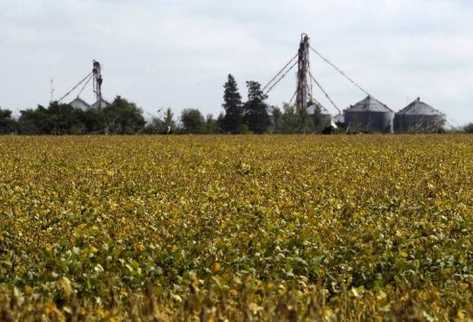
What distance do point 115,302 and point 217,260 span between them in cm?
190

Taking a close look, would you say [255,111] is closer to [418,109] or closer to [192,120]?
[192,120]

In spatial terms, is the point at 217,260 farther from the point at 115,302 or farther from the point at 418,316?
the point at 418,316

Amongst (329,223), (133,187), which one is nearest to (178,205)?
(329,223)

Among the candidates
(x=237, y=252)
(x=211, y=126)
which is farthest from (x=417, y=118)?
(x=237, y=252)

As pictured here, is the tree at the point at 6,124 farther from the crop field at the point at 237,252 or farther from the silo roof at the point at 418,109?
the crop field at the point at 237,252

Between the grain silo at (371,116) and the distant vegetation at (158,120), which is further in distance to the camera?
the grain silo at (371,116)

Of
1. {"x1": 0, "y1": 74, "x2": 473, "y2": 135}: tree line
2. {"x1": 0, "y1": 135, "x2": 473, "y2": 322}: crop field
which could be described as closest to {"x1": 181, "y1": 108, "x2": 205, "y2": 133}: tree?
{"x1": 0, "y1": 74, "x2": 473, "y2": 135}: tree line

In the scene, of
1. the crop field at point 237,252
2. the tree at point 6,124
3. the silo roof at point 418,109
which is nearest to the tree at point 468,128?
the silo roof at point 418,109

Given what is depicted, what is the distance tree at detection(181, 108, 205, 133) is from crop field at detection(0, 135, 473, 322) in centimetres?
6435

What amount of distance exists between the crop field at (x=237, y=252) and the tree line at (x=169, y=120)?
5476 centimetres

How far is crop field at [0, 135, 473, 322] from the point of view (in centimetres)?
631

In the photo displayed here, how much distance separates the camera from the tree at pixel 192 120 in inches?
3198

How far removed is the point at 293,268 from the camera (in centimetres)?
829

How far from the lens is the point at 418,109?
92500mm
